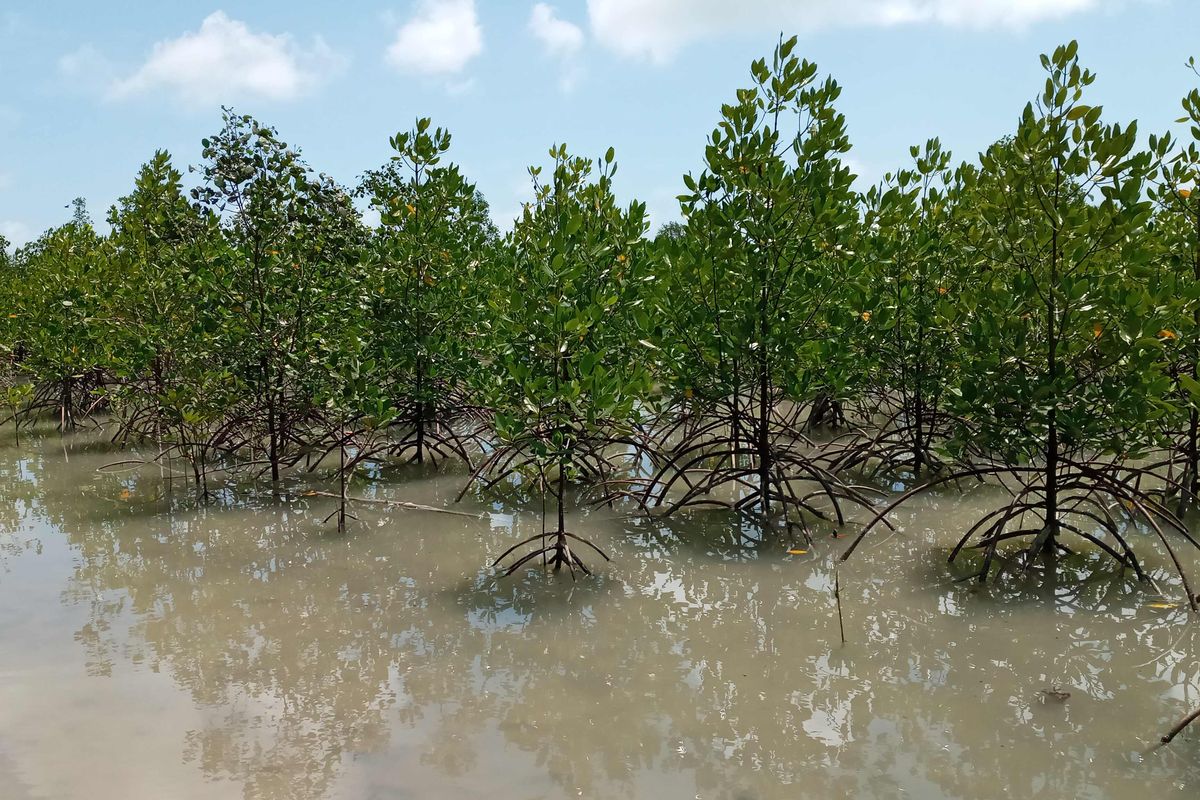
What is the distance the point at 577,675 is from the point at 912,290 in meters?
5.37

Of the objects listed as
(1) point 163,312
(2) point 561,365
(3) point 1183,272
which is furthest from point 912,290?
(1) point 163,312

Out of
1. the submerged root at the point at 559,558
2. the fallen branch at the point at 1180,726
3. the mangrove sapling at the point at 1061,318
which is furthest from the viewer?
the submerged root at the point at 559,558

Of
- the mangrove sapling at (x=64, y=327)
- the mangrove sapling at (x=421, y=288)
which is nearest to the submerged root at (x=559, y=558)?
the mangrove sapling at (x=421, y=288)

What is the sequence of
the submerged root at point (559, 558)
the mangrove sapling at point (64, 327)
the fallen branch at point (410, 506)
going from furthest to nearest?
the mangrove sapling at point (64, 327)
the fallen branch at point (410, 506)
the submerged root at point (559, 558)

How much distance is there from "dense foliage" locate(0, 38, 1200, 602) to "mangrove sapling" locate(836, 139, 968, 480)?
33mm

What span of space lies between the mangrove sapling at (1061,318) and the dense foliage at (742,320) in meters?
0.02

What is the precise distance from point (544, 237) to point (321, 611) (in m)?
2.65

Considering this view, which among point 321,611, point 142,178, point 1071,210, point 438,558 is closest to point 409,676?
point 321,611

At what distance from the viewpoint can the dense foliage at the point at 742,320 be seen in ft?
15.6

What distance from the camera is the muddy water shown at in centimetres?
309

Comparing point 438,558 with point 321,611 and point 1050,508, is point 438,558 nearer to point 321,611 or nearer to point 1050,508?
point 321,611

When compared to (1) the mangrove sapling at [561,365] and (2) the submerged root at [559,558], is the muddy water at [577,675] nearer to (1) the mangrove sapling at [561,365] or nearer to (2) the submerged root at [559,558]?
(2) the submerged root at [559,558]

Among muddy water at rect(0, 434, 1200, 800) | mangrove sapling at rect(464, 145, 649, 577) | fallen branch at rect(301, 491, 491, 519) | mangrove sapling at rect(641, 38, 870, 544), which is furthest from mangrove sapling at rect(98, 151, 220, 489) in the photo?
mangrove sapling at rect(641, 38, 870, 544)

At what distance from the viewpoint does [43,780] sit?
3104 mm
